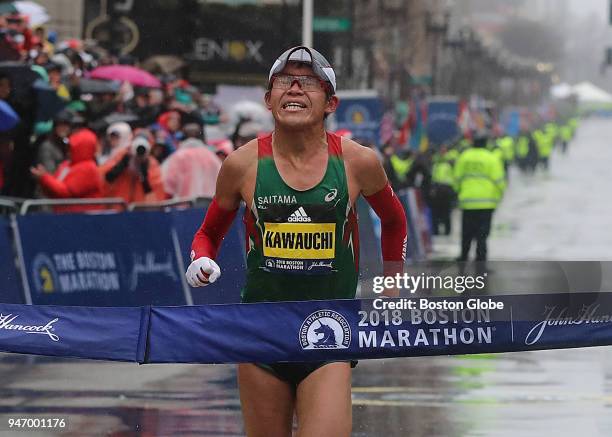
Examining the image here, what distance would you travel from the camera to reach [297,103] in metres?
6.34

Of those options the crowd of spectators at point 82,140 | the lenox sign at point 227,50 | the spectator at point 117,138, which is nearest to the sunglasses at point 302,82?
the crowd of spectators at point 82,140

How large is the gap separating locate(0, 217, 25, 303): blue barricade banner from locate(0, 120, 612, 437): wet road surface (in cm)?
53

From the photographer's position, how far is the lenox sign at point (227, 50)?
3238 centimetres

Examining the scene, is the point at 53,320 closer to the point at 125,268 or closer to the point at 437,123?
the point at 125,268

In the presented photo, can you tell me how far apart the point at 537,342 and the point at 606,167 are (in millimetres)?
71666

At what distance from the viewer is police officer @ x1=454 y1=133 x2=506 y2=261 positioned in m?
21.1

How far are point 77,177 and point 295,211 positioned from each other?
9.41 metres

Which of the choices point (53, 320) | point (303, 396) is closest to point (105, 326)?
point (53, 320)

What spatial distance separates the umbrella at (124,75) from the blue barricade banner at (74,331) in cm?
1396

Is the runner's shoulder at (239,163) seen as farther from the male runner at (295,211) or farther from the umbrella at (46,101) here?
the umbrella at (46,101)

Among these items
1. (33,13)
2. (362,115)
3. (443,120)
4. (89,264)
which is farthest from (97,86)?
(443,120)

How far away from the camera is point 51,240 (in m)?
13.8

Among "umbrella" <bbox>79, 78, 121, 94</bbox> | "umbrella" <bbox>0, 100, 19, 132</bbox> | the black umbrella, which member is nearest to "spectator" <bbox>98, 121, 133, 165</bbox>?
the black umbrella

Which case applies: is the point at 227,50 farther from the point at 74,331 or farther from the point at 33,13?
the point at 74,331
